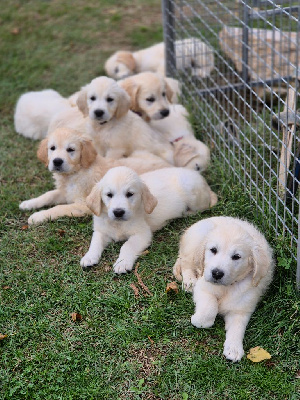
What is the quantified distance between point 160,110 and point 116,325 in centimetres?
248

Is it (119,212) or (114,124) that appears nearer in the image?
(119,212)

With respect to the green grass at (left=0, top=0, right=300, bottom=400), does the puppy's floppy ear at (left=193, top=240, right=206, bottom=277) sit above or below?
above

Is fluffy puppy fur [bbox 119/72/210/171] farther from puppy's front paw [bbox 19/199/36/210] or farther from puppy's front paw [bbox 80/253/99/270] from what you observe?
puppy's front paw [bbox 80/253/99/270]

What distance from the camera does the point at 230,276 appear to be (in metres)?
3.45

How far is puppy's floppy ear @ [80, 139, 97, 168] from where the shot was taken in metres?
4.68

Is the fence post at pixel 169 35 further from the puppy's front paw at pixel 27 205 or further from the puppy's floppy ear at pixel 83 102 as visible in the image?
the puppy's front paw at pixel 27 205

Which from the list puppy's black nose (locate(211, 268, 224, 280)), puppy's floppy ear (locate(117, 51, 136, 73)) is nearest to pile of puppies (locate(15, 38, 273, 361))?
puppy's black nose (locate(211, 268, 224, 280))

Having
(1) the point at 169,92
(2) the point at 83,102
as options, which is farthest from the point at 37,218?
(1) the point at 169,92

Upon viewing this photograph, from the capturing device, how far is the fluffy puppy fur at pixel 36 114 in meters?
6.00

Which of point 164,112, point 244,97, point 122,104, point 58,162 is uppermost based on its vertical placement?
point 244,97

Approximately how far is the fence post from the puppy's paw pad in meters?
3.15

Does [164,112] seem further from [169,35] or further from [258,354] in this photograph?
[258,354]

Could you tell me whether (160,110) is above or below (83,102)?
below

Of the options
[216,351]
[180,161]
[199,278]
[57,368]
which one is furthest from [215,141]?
[57,368]
